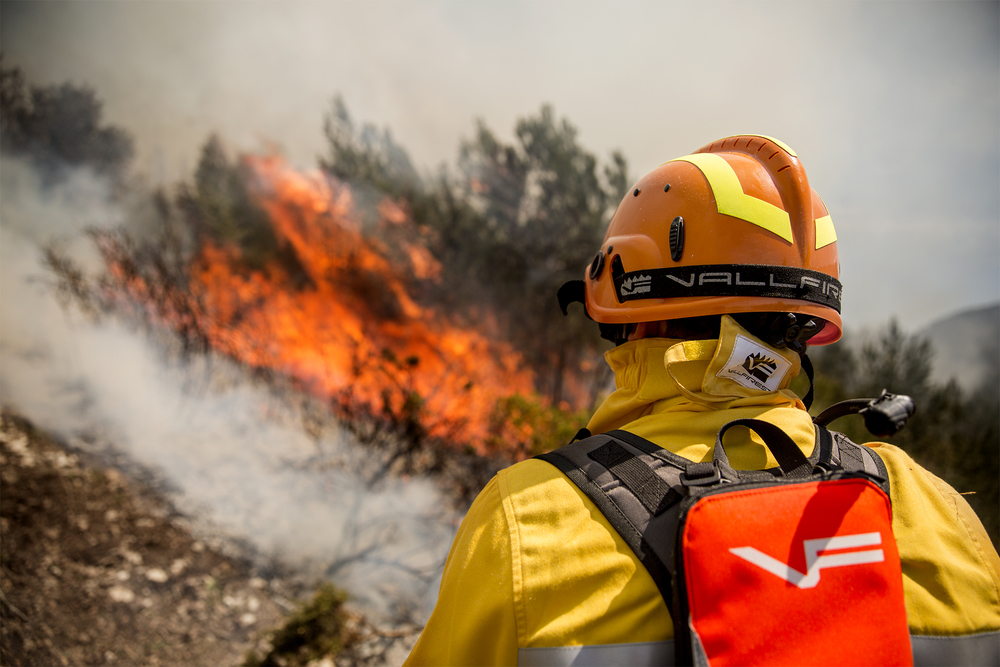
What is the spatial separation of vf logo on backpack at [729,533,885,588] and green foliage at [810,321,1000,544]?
20.2ft

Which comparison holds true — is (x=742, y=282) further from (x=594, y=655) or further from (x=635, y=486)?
(x=594, y=655)

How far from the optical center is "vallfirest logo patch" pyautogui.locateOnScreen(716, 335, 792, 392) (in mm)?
1354

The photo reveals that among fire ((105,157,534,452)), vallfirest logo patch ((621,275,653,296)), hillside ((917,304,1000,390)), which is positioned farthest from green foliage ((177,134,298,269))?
hillside ((917,304,1000,390))

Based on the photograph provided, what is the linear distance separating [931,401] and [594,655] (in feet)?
42.5

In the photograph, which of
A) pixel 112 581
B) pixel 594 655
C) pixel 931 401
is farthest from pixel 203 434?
pixel 931 401

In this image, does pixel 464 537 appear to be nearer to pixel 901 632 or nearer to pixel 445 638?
pixel 445 638

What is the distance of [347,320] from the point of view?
7.81 m

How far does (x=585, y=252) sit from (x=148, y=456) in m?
7.96

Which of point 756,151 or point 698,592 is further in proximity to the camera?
point 756,151

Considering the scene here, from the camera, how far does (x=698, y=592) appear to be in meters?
0.90

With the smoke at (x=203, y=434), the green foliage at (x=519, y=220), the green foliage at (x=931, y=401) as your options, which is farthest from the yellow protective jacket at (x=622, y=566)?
the green foliage at (x=519, y=220)

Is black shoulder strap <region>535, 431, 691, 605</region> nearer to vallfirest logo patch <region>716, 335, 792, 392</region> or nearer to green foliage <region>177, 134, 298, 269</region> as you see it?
vallfirest logo patch <region>716, 335, 792, 392</region>

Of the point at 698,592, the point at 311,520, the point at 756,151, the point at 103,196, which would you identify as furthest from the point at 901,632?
the point at 103,196

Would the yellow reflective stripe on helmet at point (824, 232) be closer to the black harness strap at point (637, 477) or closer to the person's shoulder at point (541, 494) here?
the black harness strap at point (637, 477)
